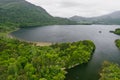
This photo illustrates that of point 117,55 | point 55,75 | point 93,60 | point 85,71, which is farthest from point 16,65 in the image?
point 117,55

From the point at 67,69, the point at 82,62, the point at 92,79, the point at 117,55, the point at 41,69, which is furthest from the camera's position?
the point at 117,55

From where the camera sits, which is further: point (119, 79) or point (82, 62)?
point (82, 62)

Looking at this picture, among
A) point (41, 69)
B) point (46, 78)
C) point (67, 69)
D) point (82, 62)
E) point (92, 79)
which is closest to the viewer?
point (46, 78)

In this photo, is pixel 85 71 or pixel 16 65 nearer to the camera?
pixel 16 65

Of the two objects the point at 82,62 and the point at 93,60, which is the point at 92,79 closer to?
the point at 82,62

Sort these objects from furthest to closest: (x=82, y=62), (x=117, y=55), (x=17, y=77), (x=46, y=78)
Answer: (x=117, y=55)
(x=82, y=62)
(x=46, y=78)
(x=17, y=77)

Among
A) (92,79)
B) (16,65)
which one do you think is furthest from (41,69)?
(92,79)

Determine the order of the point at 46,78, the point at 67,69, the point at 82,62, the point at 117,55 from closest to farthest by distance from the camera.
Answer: the point at 46,78 → the point at 67,69 → the point at 82,62 → the point at 117,55

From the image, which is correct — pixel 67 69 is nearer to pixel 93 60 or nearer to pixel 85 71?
pixel 85 71

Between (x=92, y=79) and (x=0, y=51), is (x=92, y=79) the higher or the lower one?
the lower one
